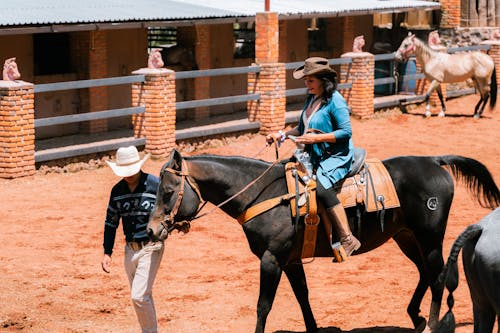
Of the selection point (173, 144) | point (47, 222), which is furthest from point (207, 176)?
point (173, 144)

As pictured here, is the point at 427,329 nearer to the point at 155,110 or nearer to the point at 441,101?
the point at 155,110

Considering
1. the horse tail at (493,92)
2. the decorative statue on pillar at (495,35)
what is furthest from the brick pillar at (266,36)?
the decorative statue on pillar at (495,35)

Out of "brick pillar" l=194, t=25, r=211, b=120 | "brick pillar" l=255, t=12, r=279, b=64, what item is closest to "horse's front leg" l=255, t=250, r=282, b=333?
"brick pillar" l=255, t=12, r=279, b=64

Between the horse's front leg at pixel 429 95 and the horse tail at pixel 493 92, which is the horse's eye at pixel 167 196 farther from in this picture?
the horse tail at pixel 493 92

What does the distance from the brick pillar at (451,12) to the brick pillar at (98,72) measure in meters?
13.3

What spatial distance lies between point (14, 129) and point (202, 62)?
293 inches

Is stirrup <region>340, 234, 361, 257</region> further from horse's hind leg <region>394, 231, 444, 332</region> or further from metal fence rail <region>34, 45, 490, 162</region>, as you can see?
metal fence rail <region>34, 45, 490, 162</region>

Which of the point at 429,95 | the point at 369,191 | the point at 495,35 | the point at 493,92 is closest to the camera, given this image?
the point at 369,191

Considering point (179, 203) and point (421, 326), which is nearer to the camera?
point (179, 203)

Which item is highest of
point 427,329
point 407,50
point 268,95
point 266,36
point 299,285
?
point 266,36

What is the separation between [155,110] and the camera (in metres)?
20.4

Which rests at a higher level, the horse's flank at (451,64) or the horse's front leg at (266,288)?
the horse's flank at (451,64)

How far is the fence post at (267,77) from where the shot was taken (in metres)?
23.1

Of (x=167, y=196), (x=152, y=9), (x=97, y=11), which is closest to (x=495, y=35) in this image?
(x=152, y=9)
